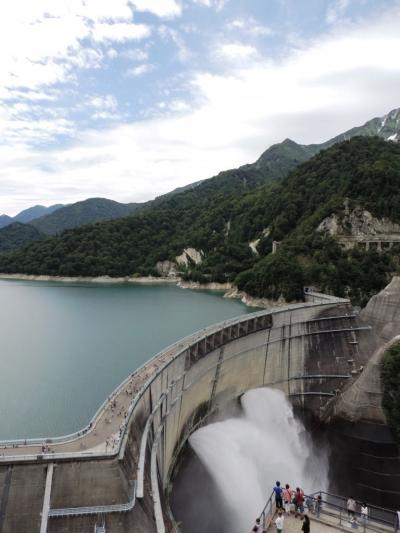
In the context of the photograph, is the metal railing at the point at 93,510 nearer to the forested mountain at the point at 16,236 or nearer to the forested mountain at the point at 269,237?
the forested mountain at the point at 269,237

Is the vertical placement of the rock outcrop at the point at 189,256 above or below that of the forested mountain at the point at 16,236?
below

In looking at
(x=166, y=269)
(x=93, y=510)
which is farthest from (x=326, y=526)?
(x=166, y=269)

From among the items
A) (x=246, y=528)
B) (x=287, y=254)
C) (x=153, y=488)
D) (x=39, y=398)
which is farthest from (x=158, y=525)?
(x=287, y=254)

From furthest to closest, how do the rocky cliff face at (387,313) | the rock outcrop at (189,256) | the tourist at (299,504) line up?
the rock outcrop at (189,256) → the rocky cliff face at (387,313) → the tourist at (299,504)

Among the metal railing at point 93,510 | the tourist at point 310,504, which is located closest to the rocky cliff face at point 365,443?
the tourist at point 310,504

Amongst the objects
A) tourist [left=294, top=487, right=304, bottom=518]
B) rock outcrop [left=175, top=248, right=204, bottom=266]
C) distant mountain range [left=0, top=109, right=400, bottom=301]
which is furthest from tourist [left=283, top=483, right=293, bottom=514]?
rock outcrop [left=175, top=248, right=204, bottom=266]

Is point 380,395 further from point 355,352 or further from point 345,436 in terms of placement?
point 355,352

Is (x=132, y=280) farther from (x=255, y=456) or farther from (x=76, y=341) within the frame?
(x=255, y=456)
